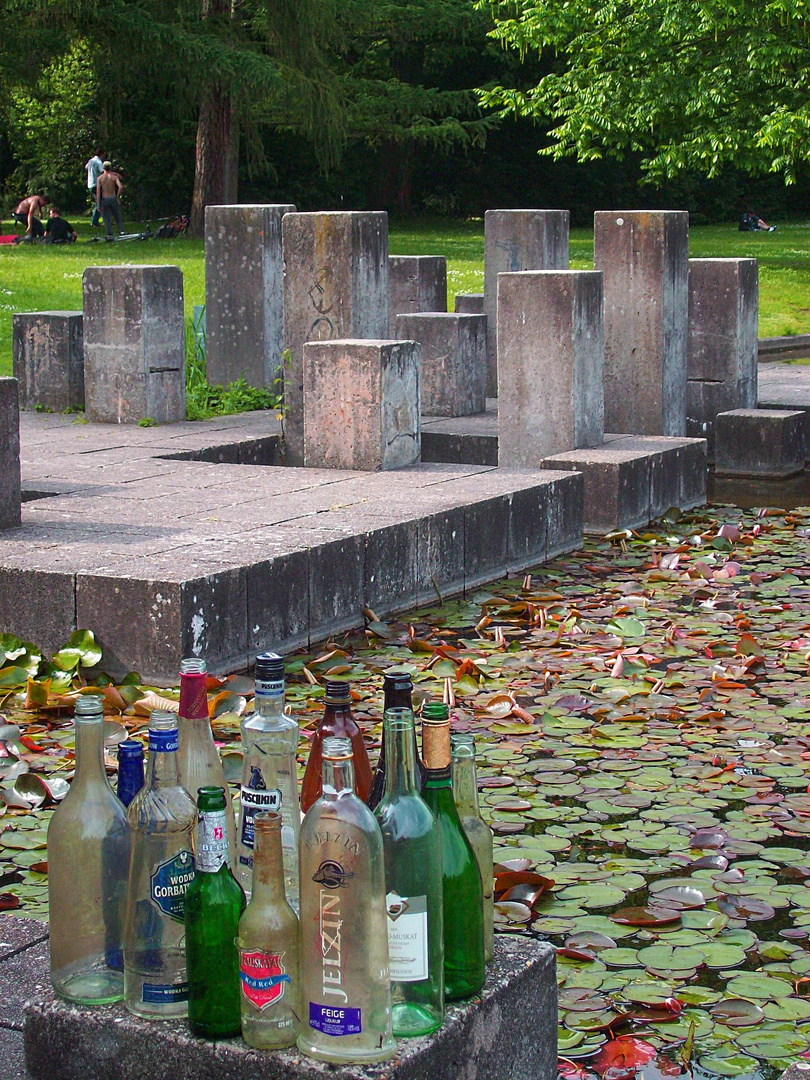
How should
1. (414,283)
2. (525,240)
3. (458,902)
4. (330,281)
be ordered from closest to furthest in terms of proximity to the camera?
(458,902) < (330,281) < (525,240) < (414,283)

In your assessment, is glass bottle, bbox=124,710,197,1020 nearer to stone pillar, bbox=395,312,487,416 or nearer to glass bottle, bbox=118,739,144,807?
glass bottle, bbox=118,739,144,807

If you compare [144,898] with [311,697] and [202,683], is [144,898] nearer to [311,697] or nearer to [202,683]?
[202,683]

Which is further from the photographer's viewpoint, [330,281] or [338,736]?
[330,281]

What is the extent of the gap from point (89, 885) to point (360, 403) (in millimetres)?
6123

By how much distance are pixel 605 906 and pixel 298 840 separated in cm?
180

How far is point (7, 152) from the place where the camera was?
4381 centimetres

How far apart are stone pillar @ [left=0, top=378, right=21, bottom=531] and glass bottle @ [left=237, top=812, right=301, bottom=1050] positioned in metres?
4.76

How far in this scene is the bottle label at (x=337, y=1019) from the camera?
2.24 metres

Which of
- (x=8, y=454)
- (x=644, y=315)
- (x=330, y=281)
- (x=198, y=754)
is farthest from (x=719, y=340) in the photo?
(x=198, y=754)

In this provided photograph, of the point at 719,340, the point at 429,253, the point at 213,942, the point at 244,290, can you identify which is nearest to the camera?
the point at 213,942

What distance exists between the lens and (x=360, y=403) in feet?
27.9

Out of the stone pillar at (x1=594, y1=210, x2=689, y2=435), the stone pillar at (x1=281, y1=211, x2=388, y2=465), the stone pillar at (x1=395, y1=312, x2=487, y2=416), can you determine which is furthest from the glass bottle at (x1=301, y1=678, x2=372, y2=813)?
the stone pillar at (x1=395, y1=312, x2=487, y2=416)

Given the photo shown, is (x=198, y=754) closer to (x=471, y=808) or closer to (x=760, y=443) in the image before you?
(x=471, y=808)

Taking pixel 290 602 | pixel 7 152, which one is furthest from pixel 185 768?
pixel 7 152
